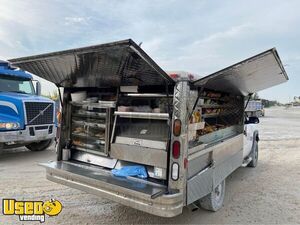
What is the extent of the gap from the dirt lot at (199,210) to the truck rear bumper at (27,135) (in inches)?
22.6

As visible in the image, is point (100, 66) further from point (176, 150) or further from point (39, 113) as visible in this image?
point (39, 113)

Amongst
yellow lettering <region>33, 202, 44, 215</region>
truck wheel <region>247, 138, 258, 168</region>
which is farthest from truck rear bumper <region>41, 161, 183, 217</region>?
truck wheel <region>247, 138, 258, 168</region>

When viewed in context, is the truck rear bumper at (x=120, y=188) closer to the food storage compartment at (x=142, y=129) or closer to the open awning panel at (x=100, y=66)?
the food storage compartment at (x=142, y=129)

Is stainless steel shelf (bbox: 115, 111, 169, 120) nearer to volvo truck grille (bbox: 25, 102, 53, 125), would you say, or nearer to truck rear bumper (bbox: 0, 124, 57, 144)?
truck rear bumper (bbox: 0, 124, 57, 144)

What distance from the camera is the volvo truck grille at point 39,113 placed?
739cm

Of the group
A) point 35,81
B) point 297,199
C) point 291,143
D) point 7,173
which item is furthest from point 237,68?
point 291,143

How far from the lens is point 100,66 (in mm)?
3217

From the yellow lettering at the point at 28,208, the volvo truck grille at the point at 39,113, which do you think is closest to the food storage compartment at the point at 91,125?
the yellow lettering at the point at 28,208

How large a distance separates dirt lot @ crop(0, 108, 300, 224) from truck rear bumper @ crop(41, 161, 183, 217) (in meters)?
0.56

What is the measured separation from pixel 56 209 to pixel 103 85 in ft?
6.46

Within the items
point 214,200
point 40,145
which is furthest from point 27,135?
point 214,200

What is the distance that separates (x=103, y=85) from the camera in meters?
4.04

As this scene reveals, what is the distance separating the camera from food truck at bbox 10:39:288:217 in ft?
9.83

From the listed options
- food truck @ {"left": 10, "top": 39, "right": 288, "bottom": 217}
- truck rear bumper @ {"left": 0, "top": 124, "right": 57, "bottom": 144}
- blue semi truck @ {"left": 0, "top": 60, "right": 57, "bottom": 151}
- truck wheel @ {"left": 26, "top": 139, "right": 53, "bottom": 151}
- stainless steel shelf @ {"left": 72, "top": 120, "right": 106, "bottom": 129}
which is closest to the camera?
food truck @ {"left": 10, "top": 39, "right": 288, "bottom": 217}
